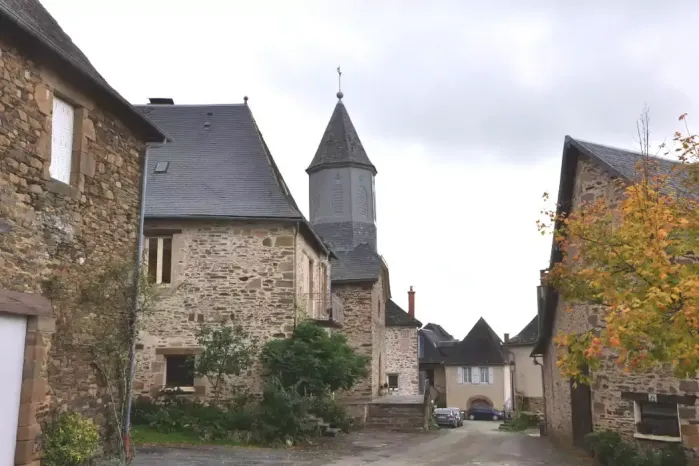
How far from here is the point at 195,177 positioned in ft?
60.9

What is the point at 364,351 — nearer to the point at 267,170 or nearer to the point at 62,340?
the point at 267,170

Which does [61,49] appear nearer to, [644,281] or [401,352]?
[644,281]

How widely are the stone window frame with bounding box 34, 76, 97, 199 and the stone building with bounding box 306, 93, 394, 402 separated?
1642 cm

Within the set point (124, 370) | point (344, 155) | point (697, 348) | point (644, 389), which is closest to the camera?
point (697, 348)

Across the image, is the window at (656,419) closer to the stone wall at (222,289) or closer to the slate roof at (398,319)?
the stone wall at (222,289)

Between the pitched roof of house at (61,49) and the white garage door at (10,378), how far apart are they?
314cm

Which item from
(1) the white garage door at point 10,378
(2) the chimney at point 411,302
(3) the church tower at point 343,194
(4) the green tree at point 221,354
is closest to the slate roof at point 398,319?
(2) the chimney at point 411,302

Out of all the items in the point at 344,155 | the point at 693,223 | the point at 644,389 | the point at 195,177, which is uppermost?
the point at 344,155

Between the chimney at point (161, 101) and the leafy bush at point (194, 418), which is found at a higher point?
the chimney at point (161, 101)

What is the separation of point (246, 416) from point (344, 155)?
15629 mm

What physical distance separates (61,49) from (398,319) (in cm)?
2779

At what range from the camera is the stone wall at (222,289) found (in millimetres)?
16844

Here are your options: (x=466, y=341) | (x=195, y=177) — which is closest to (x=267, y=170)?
(x=195, y=177)

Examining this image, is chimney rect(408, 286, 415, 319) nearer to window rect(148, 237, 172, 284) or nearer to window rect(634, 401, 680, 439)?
window rect(148, 237, 172, 284)
